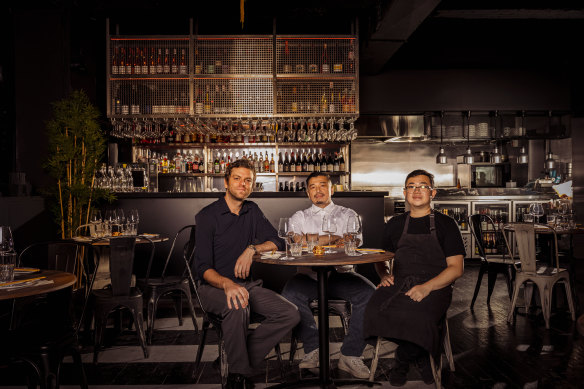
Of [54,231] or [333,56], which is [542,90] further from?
[54,231]

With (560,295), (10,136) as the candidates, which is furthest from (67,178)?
(560,295)

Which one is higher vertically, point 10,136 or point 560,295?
point 10,136

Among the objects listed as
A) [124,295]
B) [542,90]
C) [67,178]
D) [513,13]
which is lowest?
[124,295]

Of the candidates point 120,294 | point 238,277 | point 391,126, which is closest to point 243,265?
point 238,277

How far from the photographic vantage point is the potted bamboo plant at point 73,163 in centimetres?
472

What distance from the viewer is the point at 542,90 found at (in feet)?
23.5

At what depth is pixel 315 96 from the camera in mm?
5969

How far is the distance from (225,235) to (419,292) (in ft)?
3.78

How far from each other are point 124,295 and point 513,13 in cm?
594

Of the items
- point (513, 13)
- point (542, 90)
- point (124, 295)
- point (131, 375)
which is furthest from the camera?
point (542, 90)

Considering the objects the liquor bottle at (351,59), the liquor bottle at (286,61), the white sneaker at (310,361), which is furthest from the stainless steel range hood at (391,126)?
the white sneaker at (310,361)

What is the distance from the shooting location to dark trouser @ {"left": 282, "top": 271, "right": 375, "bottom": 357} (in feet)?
8.80

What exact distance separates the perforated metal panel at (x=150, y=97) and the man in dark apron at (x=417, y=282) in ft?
13.6

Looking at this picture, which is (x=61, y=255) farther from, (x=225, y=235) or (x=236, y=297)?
A: (x=236, y=297)
